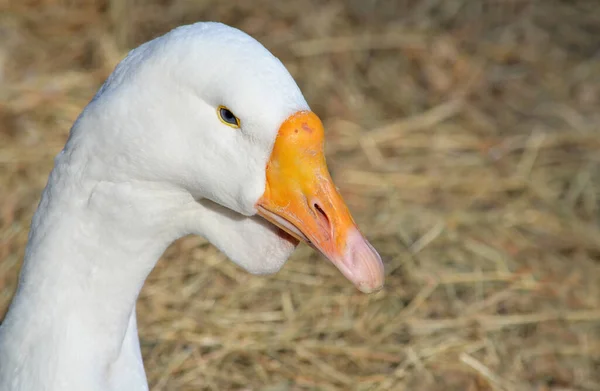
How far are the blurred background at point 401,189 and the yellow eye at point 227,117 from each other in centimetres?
192

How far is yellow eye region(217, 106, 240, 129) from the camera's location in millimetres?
1913

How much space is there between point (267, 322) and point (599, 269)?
5.66ft

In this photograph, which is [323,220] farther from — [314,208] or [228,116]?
[228,116]

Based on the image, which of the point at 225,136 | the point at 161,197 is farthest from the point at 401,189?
the point at 225,136

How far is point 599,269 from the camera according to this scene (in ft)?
14.6

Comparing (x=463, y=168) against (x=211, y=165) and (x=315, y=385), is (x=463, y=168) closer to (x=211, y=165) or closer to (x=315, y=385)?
(x=315, y=385)

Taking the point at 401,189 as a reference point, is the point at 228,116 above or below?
above

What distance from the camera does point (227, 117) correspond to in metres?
1.93

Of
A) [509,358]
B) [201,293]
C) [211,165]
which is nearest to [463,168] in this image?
[509,358]

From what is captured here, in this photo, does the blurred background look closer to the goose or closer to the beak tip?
the goose

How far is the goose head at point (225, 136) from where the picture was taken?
6.20 feet

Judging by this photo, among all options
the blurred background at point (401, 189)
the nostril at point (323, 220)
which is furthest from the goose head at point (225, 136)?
the blurred background at point (401, 189)

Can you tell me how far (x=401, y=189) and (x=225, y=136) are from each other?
298 cm

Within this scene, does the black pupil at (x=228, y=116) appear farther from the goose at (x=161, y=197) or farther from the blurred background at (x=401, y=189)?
the blurred background at (x=401, y=189)
